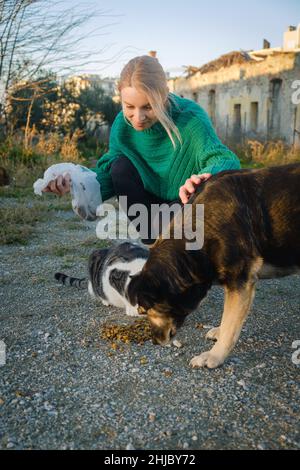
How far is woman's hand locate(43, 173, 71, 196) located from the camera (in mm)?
3490

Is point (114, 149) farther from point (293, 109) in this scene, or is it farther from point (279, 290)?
point (293, 109)

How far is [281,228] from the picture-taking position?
2.68 meters

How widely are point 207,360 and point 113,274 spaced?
138 cm

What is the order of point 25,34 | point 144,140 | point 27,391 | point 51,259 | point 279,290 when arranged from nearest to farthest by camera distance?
1. point 27,391
2. point 144,140
3. point 279,290
4. point 51,259
5. point 25,34

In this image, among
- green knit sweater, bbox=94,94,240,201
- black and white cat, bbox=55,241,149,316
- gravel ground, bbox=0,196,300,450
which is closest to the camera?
gravel ground, bbox=0,196,300,450

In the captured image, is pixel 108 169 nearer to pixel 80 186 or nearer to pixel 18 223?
pixel 80 186

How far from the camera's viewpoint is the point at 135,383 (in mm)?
2627

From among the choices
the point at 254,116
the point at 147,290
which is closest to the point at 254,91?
the point at 254,116

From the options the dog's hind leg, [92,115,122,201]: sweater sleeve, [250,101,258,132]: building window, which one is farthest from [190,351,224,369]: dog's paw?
[250,101,258,132]: building window

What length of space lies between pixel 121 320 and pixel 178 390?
45.2 inches

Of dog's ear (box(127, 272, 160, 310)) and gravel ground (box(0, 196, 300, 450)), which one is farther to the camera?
dog's ear (box(127, 272, 160, 310))

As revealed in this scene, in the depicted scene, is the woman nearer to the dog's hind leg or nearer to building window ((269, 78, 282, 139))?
the dog's hind leg

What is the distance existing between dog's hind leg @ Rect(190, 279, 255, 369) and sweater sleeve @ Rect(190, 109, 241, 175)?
0.94m
